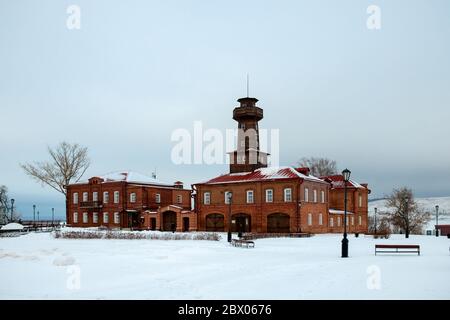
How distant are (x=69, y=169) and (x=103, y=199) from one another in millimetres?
6654

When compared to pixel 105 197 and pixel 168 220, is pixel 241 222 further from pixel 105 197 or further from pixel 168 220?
pixel 105 197

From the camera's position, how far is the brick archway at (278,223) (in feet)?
130

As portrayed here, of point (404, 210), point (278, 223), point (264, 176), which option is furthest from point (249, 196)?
point (404, 210)

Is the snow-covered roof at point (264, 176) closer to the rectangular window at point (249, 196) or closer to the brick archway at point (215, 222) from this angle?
the rectangular window at point (249, 196)

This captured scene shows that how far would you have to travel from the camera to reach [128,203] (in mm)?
51188

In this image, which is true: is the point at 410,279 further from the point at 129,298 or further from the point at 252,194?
the point at 252,194

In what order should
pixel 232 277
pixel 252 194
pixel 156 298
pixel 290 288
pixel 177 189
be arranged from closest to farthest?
pixel 156 298 → pixel 290 288 → pixel 232 277 → pixel 252 194 → pixel 177 189

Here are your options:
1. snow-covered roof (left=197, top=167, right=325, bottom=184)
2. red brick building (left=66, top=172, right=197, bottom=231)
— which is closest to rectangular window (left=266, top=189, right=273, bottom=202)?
snow-covered roof (left=197, top=167, right=325, bottom=184)

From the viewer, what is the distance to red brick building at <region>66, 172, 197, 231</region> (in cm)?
4619

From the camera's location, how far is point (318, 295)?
32.2 feet

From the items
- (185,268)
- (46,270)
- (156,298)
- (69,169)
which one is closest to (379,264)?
(185,268)

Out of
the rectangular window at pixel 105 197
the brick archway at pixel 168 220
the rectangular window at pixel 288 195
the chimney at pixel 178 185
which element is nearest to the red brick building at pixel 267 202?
the rectangular window at pixel 288 195

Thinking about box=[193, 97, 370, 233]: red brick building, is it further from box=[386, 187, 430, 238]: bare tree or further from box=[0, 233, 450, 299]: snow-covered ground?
box=[0, 233, 450, 299]: snow-covered ground

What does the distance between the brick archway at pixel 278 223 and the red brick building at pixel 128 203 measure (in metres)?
9.66
